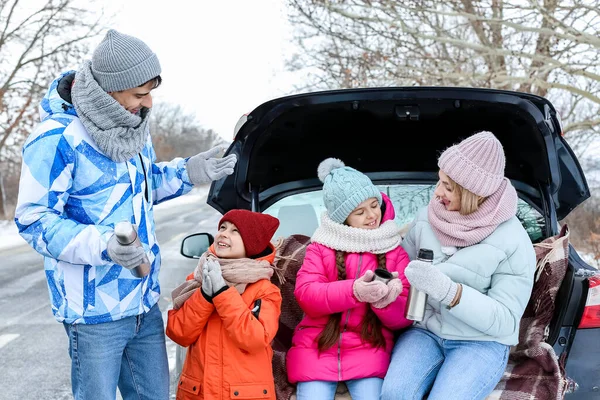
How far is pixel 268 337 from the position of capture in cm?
243

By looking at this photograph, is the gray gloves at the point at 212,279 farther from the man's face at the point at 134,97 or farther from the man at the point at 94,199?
the man's face at the point at 134,97

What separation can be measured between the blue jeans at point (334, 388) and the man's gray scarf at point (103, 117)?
119 cm

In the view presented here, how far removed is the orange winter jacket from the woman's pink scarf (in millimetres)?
797

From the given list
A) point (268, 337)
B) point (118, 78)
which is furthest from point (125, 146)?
point (268, 337)

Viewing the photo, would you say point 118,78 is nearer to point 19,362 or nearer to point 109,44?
point 109,44

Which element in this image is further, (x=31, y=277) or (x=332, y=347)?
(x=31, y=277)

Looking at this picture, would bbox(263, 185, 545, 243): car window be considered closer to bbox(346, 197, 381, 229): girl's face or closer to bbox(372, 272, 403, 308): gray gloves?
bbox(346, 197, 381, 229): girl's face

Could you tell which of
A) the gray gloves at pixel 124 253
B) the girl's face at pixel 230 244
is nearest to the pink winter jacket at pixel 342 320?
the girl's face at pixel 230 244

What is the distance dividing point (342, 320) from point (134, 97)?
4.20ft

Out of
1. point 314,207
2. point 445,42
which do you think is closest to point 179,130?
point 445,42

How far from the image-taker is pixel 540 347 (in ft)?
8.21

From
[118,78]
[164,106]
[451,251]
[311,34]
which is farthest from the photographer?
[164,106]

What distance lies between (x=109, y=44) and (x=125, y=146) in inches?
15.1

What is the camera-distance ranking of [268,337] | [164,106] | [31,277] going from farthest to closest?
[164,106], [31,277], [268,337]
